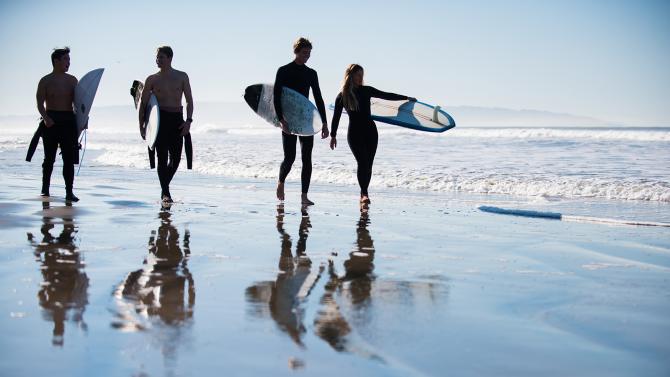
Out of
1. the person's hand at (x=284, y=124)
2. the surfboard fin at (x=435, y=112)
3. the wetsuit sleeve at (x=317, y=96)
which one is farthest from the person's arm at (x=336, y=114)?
the surfboard fin at (x=435, y=112)

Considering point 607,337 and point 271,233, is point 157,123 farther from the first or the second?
point 607,337

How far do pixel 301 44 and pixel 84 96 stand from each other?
2.69m

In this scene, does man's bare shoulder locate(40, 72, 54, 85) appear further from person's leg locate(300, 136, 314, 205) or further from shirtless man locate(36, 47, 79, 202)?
person's leg locate(300, 136, 314, 205)

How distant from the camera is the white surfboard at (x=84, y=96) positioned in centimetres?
876

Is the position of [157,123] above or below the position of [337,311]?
above

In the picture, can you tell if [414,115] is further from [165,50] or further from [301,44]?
[165,50]

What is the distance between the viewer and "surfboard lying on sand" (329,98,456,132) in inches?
401


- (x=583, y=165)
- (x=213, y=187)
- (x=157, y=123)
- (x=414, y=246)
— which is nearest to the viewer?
(x=414, y=246)

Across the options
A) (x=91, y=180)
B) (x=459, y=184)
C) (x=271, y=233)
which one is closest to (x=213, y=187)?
(x=91, y=180)

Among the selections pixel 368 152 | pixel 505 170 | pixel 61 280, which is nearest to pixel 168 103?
pixel 368 152

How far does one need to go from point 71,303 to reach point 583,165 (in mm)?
14196

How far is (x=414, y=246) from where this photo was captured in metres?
5.52

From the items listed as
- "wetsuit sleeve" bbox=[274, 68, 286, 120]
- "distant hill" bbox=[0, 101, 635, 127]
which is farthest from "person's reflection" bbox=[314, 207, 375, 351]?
"distant hill" bbox=[0, 101, 635, 127]

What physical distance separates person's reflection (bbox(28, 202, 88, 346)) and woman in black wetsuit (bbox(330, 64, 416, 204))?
3.72m
